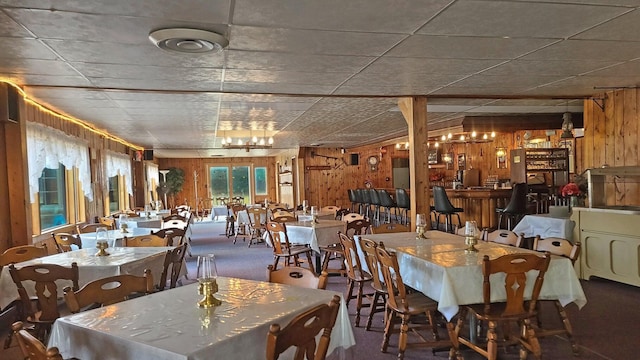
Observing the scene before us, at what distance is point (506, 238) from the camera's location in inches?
151

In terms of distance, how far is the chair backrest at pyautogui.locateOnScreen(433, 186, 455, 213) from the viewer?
7.38 meters

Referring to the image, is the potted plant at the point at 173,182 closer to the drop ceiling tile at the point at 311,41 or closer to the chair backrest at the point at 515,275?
the drop ceiling tile at the point at 311,41

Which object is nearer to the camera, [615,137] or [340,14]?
[340,14]

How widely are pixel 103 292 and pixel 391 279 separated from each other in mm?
1879

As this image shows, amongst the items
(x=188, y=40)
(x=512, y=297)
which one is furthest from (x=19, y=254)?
(x=512, y=297)

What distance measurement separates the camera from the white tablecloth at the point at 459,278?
2.77m

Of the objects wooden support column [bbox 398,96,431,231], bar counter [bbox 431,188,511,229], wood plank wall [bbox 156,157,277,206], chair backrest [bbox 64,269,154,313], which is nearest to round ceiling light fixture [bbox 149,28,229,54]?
chair backrest [bbox 64,269,154,313]

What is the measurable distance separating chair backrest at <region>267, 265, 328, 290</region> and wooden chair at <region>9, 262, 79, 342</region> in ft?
4.35

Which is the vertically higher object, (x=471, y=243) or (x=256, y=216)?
(x=471, y=243)

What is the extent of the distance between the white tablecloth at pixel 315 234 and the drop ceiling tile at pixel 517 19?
3047 mm

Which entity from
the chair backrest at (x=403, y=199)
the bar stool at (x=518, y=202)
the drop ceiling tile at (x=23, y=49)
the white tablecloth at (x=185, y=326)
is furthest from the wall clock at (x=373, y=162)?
the white tablecloth at (x=185, y=326)

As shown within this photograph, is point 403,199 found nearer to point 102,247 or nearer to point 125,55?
point 102,247

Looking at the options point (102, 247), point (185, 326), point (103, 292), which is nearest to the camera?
point (185, 326)

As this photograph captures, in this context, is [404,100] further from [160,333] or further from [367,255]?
[160,333]
